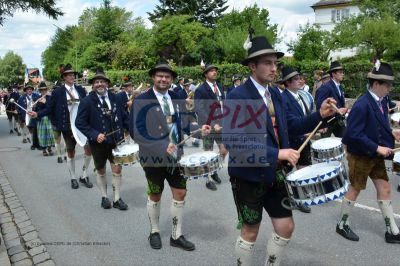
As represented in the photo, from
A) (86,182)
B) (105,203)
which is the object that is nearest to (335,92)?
(105,203)

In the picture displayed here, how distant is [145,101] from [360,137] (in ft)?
7.88

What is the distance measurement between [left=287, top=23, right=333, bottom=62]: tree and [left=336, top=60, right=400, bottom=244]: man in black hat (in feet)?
111

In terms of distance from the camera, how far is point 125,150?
5656 mm

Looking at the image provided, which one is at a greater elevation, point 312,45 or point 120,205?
point 312,45

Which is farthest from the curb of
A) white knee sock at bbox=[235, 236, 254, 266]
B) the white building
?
the white building

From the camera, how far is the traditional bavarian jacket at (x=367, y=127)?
4.32 m

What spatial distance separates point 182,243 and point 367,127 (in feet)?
8.06

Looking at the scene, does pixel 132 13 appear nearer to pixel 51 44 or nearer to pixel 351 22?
pixel 51 44

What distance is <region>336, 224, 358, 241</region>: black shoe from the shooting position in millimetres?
4613

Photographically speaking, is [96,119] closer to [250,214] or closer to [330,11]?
[250,214]

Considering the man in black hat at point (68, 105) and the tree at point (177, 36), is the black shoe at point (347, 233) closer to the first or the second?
the man in black hat at point (68, 105)

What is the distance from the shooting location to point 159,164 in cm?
445

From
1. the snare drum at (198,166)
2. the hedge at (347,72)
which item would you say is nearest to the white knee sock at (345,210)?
the snare drum at (198,166)

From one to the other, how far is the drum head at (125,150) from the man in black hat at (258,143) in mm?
2580
